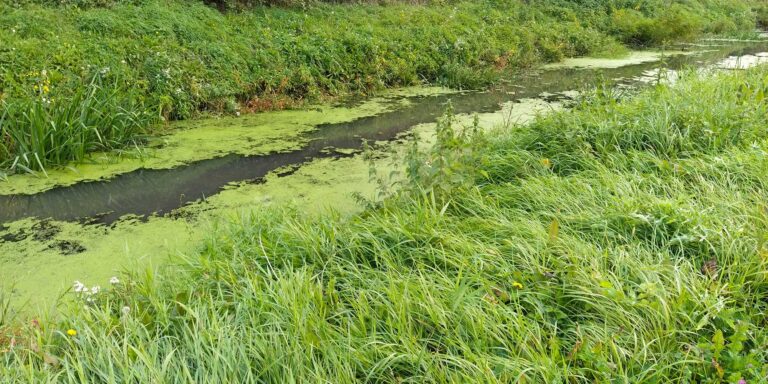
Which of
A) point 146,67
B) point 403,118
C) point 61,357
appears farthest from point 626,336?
point 146,67

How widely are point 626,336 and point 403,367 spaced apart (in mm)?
795

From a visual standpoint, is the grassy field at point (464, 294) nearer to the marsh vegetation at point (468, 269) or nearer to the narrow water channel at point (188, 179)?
the marsh vegetation at point (468, 269)

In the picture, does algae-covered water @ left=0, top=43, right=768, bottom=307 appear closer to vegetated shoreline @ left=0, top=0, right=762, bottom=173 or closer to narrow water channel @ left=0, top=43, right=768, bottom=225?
narrow water channel @ left=0, top=43, right=768, bottom=225

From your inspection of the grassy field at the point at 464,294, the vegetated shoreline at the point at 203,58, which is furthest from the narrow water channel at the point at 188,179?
the grassy field at the point at 464,294

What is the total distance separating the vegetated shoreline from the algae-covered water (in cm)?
29

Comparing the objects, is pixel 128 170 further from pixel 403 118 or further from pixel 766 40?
pixel 766 40

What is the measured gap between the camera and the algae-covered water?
3.22m

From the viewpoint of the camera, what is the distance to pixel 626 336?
1.98m

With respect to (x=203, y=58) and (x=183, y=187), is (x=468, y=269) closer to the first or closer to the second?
(x=183, y=187)

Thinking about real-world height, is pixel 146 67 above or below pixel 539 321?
above

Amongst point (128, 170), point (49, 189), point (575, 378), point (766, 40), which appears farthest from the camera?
point (766, 40)

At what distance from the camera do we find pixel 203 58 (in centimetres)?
672

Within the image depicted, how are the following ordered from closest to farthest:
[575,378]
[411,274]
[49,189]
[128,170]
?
[575,378]
[411,274]
[49,189]
[128,170]

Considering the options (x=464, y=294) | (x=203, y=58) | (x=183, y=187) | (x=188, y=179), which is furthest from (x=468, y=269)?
(x=203, y=58)
